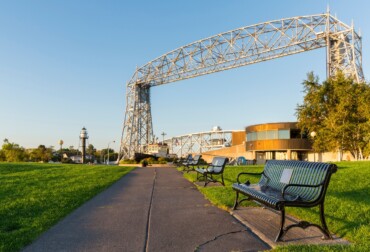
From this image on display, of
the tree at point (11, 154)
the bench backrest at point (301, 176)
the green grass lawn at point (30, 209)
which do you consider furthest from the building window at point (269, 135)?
the bench backrest at point (301, 176)

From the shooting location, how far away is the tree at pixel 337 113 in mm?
31531

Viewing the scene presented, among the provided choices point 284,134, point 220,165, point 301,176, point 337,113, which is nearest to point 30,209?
point 301,176

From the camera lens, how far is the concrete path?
13.2 ft

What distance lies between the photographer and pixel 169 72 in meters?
58.6

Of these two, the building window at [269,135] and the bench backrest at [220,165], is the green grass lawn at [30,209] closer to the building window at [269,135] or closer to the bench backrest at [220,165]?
the bench backrest at [220,165]

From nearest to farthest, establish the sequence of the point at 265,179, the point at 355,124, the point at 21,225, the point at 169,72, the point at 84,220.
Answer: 1. the point at 21,225
2. the point at 84,220
3. the point at 265,179
4. the point at 355,124
5. the point at 169,72

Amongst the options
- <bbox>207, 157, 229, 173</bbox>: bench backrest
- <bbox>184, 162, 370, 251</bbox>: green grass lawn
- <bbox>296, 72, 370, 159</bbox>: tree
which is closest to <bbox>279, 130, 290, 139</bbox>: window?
<bbox>296, 72, 370, 159</bbox>: tree

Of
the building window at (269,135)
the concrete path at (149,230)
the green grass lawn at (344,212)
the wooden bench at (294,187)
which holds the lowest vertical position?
the concrete path at (149,230)

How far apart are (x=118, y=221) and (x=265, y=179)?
10.1 ft

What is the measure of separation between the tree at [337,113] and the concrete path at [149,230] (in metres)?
28.6

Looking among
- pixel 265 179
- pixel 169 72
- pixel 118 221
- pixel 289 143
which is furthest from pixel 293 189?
pixel 169 72

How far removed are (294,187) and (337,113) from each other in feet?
97.9

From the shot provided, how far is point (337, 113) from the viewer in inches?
1251

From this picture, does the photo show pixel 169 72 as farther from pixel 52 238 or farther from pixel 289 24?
pixel 52 238
